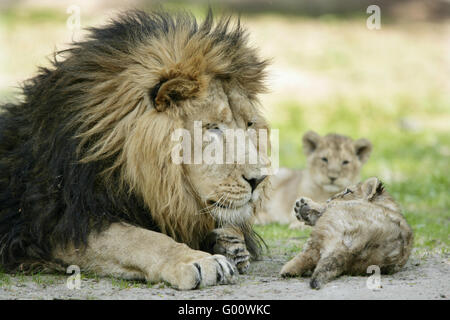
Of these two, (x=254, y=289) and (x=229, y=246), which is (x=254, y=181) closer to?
(x=229, y=246)

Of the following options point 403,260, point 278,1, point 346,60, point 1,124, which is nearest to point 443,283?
point 403,260

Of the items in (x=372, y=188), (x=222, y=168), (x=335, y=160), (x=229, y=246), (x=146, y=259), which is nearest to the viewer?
(x=146, y=259)

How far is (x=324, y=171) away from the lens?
25.7ft

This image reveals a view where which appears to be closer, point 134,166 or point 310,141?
point 134,166

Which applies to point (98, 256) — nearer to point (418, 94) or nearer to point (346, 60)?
point (418, 94)

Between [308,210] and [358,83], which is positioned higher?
[358,83]

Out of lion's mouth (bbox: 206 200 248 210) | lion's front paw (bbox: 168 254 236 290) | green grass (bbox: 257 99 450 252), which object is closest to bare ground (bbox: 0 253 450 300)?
lion's front paw (bbox: 168 254 236 290)

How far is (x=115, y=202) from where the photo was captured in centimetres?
457

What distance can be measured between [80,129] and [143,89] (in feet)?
1.55

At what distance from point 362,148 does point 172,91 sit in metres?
3.99

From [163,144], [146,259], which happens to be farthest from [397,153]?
[146,259]

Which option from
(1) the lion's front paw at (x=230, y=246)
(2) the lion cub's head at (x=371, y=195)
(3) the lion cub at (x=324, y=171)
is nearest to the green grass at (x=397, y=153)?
(3) the lion cub at (x=324, y=171)

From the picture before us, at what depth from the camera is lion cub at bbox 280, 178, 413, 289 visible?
4340 millimetres

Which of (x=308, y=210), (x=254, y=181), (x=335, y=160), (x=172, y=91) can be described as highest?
(x=172, y=91)
